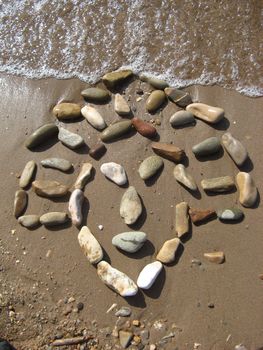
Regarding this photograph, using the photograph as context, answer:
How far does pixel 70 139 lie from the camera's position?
8.30 feet

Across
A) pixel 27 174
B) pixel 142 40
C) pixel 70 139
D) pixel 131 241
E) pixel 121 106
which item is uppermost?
pixel 142 40

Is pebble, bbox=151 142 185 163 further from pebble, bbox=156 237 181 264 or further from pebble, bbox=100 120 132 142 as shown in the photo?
pebble, bbox=156 237 181 264

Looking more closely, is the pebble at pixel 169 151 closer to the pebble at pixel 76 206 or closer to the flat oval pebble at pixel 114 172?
the flat oval pebble at pixel 114 172

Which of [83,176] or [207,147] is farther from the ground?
[207,147]

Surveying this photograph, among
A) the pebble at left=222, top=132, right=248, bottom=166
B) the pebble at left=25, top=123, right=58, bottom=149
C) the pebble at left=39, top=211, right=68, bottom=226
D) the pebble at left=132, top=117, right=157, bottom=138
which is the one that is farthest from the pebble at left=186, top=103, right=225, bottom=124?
the pebble at left=39, top=211, right=68, bottom=226

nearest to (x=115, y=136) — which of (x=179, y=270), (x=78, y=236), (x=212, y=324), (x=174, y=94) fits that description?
(x=174, y=94)

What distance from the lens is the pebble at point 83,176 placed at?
2.42 meters

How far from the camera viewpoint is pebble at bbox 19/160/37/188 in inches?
97.8

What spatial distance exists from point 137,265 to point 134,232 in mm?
148

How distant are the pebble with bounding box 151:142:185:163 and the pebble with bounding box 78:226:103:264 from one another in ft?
1.68

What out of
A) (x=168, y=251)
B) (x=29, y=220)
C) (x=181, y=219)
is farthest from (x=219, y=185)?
(x=29, y=220)

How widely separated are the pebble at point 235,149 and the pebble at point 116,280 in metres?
0.75

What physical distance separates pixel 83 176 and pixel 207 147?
0.61 m

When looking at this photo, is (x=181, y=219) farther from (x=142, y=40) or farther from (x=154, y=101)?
(x=142, y=40)
